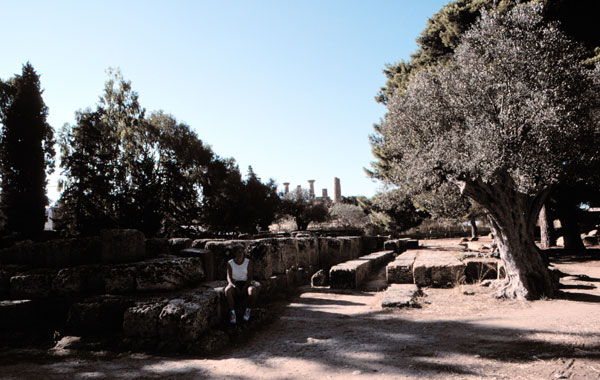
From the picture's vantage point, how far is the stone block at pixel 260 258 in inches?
301

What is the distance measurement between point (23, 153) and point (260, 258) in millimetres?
26598

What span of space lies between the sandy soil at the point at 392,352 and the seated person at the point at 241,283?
58 cm

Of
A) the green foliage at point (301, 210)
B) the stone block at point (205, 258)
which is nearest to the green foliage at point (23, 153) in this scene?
the green foliage at point (301, 210)

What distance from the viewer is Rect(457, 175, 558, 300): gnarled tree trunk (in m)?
7.11

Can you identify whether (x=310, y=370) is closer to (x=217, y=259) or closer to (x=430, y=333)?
(x=430, y=333)

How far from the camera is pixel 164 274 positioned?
5316 millimetres

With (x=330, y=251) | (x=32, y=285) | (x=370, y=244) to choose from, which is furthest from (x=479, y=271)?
(x=370, y=244)

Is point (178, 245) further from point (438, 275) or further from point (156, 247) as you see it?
point (438, 275)

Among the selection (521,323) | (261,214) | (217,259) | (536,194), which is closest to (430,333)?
(521,323)

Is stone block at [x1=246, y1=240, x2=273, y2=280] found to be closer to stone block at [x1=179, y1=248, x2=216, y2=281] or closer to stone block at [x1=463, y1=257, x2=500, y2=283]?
stone block at [x1=179, y1=248, x2=216, y2=281]

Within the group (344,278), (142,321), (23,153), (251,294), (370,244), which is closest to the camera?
(142,321)

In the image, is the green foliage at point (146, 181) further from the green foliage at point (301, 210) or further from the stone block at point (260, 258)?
the stone block at point (260, 258)

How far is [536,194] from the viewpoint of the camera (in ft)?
26.3

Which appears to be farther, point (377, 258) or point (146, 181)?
point (146, 181)
